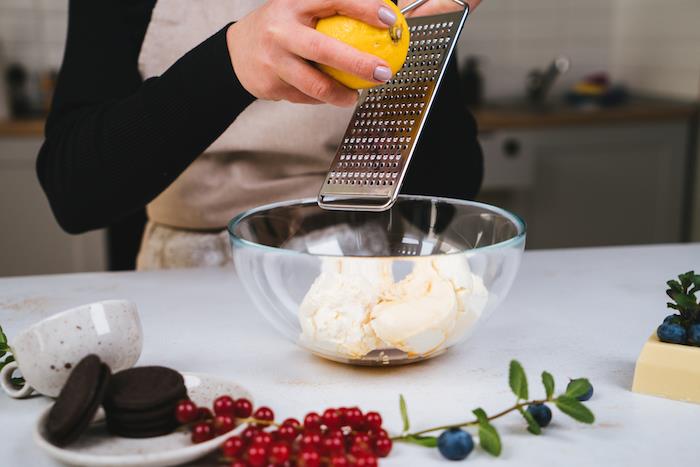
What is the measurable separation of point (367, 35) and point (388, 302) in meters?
0.25

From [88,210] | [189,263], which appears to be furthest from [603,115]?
[88,210]

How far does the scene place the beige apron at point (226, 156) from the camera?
130 centimetres

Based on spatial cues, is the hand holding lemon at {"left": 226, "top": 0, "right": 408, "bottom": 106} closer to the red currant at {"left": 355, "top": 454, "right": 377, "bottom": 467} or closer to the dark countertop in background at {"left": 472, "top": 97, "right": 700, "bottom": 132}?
the red currant at {"left": 355, "top": 454, "right": 377, "bottom": 467}

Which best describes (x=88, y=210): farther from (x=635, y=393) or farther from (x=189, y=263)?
(x=635, y=393)

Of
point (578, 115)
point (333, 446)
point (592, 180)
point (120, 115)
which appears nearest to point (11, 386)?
point (333, 446)

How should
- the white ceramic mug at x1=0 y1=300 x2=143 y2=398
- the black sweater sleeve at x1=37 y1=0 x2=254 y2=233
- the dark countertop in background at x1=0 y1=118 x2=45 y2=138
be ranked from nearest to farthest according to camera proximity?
the white ceramic mug at x1=0 y1=300 x2=143 y2=398, the black sweater sleeve at x1=37 y1=0 x2=254 y2=233, the dark countertop in background at x1=0 y1=118 x2=45 y2=138

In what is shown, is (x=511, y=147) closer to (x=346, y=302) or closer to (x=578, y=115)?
(x=578, y=115)

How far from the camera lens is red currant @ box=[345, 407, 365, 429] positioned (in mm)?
628

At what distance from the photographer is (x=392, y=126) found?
87 centimetres

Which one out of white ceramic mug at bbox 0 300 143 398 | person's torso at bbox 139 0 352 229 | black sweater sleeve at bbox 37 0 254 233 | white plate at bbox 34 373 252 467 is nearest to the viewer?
white plate at bbox 34 373 252 467

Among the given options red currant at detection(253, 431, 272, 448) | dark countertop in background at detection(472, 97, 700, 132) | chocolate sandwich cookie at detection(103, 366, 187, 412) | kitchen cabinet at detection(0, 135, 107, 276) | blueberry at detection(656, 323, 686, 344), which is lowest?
kitchen cabinet at detection(0, 135, 107, 276)

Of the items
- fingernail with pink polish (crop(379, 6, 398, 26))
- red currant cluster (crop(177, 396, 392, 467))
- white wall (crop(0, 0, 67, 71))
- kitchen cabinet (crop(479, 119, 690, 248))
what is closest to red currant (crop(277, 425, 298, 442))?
red currant cluster (crop(177, 396, 392, 467))

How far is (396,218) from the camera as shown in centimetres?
96

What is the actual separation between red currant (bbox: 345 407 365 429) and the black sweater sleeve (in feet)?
1.40
